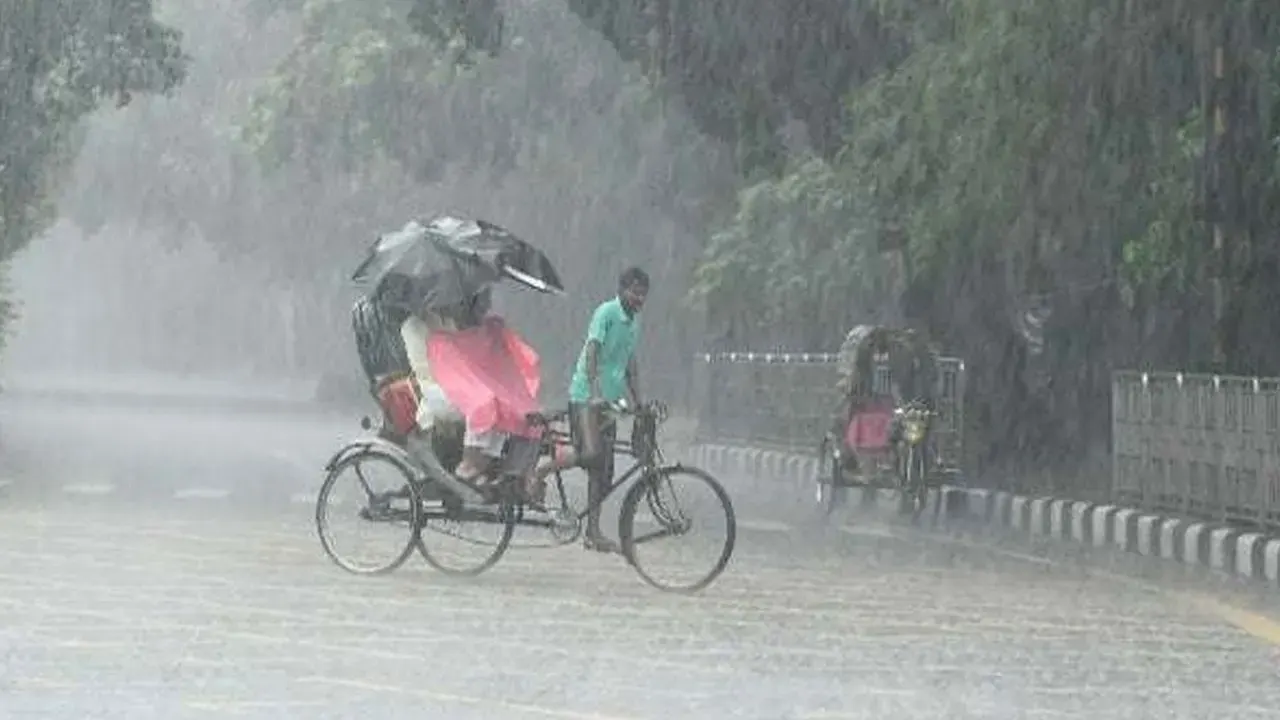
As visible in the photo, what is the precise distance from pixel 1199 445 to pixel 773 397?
14937 mm

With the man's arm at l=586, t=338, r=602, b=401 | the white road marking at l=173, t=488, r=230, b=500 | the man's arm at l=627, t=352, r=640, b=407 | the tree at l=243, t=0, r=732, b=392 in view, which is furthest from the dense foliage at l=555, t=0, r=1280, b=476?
the tree at l=243, t=0, r=732, b=392

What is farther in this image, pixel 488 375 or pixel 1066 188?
pixel 1066 188

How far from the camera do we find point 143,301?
131 m

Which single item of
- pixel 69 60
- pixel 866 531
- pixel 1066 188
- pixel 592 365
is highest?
pixel 69 60

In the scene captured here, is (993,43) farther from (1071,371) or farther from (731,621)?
(731,621)

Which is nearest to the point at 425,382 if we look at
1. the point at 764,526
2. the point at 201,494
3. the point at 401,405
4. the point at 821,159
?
the point at 401,405

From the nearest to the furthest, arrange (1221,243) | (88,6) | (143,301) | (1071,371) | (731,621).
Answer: (731,621), (1221,243), (1071,371), (88,6), (143,301)

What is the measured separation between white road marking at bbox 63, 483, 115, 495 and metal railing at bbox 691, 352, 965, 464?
7.35 m

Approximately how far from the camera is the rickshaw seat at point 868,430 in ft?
81.9

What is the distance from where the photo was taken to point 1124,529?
71.9 feet

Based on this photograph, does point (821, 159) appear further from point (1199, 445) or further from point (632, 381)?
point (632, 381)

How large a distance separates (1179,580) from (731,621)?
204 inches

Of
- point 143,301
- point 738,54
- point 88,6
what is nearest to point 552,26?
point 88,6

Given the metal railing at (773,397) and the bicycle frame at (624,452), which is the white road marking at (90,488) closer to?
the metal railing at (773,397)
